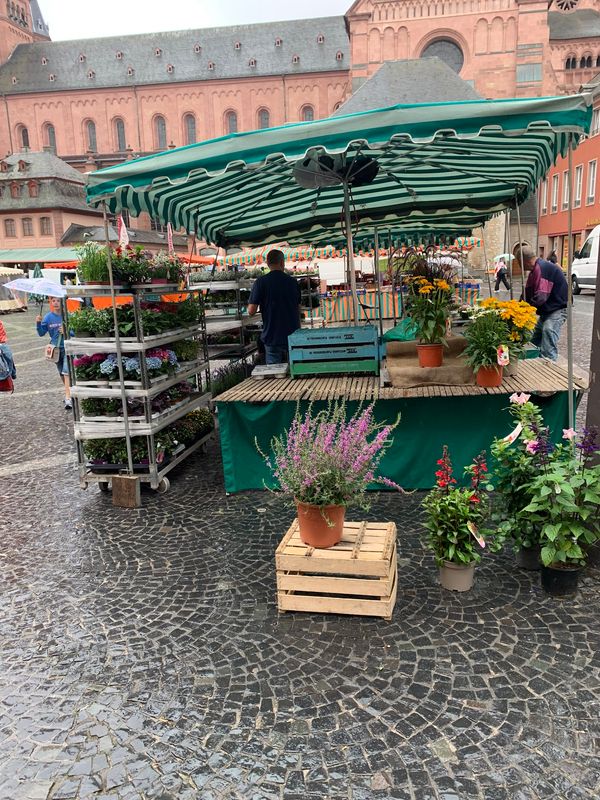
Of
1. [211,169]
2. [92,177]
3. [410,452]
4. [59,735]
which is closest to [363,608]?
[59,735]

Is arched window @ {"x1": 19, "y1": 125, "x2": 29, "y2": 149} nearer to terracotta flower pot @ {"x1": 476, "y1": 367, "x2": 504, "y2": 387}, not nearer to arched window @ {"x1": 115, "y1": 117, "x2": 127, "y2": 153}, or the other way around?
arched window @ {"x1": 115, "y1": 117, "x2": 127, "y2": 153}

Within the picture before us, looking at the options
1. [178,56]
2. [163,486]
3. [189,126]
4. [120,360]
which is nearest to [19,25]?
[178,56]

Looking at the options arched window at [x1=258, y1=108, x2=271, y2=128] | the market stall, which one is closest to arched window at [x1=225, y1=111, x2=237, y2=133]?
arched window at [x1=258, y1=108, x2=271, y2=128]

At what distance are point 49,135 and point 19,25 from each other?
17320mm

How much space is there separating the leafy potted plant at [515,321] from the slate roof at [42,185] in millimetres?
54084

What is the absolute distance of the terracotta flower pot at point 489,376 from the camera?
15.7ft

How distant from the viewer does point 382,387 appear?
16.7ft

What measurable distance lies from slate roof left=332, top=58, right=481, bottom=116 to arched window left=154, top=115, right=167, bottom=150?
65745mm

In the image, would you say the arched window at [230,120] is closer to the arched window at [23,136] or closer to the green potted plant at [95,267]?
the arched window at [23,136]

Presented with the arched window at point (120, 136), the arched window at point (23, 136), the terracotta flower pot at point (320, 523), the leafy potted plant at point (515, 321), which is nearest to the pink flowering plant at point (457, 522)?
the terracotta flower pot at point (320, 523)

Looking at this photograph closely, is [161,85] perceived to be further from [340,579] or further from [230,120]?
[340,579]

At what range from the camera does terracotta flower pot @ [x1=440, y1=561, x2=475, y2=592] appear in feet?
11.7

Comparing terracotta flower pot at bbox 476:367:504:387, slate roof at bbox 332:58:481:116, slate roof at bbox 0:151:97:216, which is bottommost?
terracotta flower pot at bbox 476:367:504:387

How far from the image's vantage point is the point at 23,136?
6675 centimetres
